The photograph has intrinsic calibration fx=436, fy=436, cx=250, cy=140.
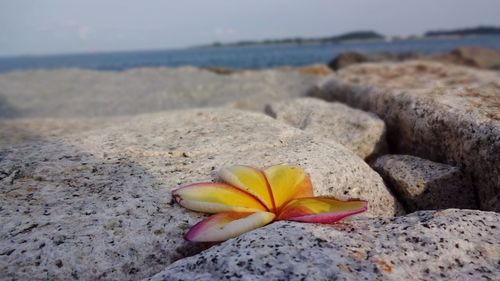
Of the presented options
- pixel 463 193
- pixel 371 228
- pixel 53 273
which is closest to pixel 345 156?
pixel 463 193

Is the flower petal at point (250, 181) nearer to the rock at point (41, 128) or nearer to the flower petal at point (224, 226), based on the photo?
the flower petal at point (224, 226)

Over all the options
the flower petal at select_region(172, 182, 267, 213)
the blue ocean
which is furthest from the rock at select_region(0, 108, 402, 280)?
the blue ocean

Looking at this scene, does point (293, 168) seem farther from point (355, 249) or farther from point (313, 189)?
point (355, 249)

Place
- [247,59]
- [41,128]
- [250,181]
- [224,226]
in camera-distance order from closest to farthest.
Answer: [224,226]
[250,181]
[41,128]
[247,59]

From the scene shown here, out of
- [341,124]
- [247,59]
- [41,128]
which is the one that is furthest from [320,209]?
[247,59]

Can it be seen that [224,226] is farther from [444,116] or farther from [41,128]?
[41,128]

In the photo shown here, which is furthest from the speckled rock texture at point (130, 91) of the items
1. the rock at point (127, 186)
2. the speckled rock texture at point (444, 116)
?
the rock at point (127, 186)

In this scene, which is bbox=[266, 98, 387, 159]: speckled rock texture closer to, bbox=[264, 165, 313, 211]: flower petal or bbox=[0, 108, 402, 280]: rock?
bbox=[0, 108, 402, 280]: rock
